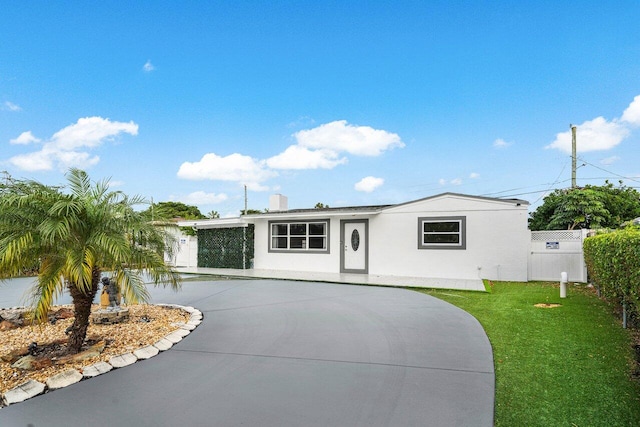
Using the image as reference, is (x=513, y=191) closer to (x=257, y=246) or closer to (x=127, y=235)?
(x=257, y=246)

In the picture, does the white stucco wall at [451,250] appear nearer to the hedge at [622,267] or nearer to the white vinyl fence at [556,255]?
the white vinyl fence at [556,255]

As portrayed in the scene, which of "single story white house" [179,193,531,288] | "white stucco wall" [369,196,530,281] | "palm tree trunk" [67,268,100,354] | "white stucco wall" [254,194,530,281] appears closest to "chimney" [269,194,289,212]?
"single story white house" [179,193,531,288]

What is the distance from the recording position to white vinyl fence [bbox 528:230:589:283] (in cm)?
1109

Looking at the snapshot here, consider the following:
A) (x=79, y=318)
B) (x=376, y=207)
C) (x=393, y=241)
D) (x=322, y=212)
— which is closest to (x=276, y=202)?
(x=322, y=212)

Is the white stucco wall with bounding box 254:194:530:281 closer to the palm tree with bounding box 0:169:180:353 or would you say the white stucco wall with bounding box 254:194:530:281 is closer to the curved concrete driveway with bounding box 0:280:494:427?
the curved concrete driveway with bounding box 0:280:494:427

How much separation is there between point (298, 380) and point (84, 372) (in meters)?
2.27

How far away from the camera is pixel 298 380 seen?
3.41 meters

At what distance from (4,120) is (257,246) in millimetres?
9766

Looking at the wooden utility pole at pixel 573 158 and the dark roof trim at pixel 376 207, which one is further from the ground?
the wooden utility pole at pixel 573 158

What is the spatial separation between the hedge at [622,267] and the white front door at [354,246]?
7538 millimetres

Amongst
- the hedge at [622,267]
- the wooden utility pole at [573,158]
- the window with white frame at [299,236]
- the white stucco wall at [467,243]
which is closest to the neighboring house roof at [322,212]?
the white stucco wall at [467,243]

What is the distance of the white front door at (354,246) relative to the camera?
43.5 ft

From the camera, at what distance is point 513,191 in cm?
2105

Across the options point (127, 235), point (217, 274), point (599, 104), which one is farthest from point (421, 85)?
point (127, 235)
